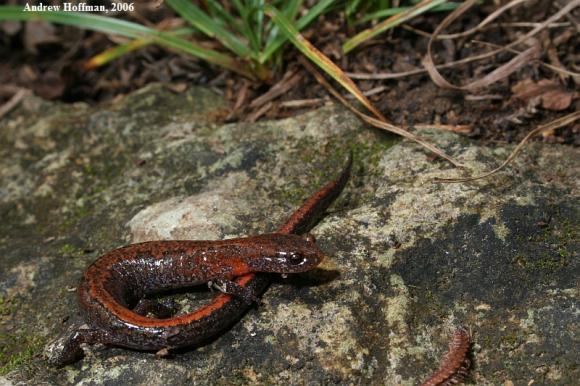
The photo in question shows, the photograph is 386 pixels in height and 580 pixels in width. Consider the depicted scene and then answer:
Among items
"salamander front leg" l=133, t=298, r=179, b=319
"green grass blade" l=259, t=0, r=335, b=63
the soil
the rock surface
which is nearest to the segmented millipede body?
the rock surface

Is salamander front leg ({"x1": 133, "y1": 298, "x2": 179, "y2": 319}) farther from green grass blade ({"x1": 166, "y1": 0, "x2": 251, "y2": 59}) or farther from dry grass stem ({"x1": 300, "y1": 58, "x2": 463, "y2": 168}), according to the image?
green grass blade ({"x1": 166, "y1": 0, "x2": 251, "y2": 59})

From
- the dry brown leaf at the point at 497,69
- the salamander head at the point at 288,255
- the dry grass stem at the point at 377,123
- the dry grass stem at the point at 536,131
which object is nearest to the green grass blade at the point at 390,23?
the dry brown leaf at the point at 497,69

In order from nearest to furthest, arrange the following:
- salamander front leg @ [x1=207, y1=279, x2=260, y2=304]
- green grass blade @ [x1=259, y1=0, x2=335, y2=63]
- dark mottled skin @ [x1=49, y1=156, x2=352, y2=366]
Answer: dark mottled skin @ [x1=49, y1=156, x2=352, y2=366], salamander front leg @ [x1=207, y1=279, x2=260, y2=304], green grass blade @ [x1=259, y1=0, x2=335, y2=63]

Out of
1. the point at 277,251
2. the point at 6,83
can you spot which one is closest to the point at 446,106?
the point at 277,251

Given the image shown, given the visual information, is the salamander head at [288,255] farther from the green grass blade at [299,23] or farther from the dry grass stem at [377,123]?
the green grass blade at [299,23]

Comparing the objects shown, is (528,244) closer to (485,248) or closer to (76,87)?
(485,248)

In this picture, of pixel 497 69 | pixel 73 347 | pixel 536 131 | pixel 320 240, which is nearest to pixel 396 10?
pixel 497 69
